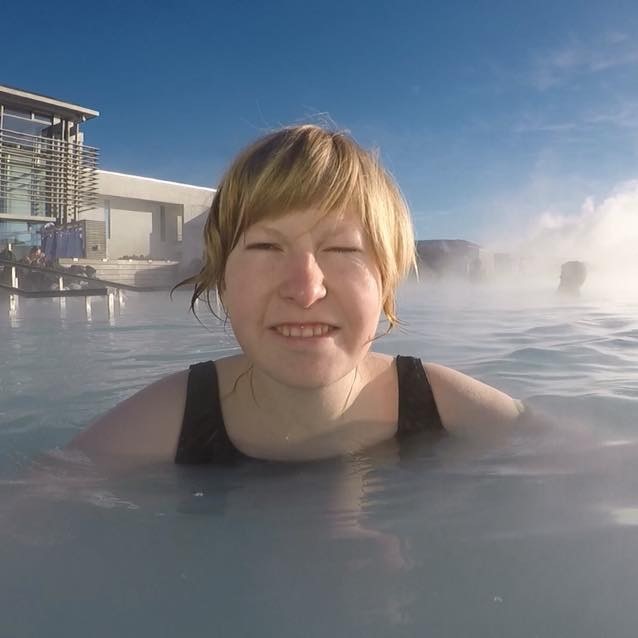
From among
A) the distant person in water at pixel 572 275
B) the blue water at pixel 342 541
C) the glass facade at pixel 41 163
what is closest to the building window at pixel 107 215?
the glass facade at pixel 41 163

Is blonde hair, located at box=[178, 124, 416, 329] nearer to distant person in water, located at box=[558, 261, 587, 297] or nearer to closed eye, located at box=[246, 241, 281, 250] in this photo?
closed eye, located at box=[246, 241, 281, 250]

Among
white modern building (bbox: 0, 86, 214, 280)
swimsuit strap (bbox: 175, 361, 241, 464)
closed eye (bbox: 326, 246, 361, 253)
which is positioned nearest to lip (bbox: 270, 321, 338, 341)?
closed eye (bbox: 326, 246, 361, 253)

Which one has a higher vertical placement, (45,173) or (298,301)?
(45,173)

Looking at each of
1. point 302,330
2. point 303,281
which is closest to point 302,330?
point 302,330

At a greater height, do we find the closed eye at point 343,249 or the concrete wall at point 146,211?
the concrete wall at point 146,211

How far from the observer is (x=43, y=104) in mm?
15453

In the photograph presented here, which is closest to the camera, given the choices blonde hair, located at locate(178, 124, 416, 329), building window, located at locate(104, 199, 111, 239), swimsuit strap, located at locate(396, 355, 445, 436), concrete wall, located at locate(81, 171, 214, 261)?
blonde hair, located at locate(178, 124, 416, 329)

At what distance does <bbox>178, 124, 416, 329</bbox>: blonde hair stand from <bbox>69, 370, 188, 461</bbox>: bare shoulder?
41 cm

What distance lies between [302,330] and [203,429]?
54 centimetres

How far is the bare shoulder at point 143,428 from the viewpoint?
1628 millimetres

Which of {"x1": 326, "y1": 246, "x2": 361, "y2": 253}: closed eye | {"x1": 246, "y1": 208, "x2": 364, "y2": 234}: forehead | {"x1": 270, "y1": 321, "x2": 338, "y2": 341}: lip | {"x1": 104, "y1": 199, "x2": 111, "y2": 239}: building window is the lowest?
{"x1": 270, "y1": 321, "x2": 338, "y2": 341}: lip

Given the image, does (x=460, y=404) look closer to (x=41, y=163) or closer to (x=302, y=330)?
(x=302, y=330)

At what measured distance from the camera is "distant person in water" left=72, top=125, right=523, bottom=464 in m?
1.36

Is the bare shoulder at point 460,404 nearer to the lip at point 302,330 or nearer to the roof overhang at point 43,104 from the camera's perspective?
the lip at point 302,330
